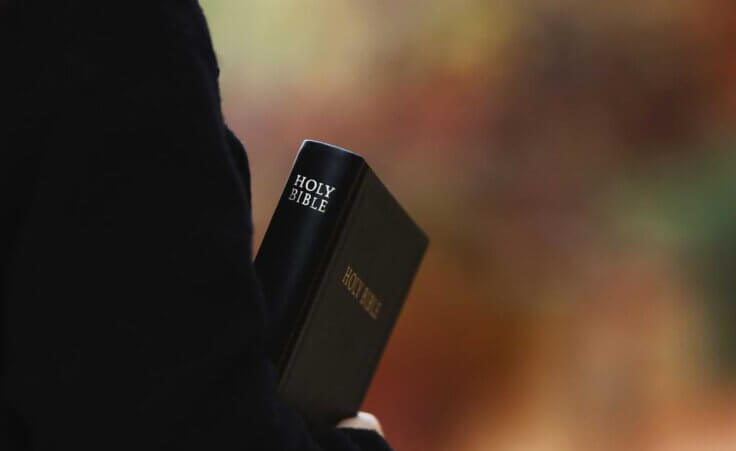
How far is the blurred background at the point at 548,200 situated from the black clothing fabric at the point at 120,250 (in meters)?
1.31

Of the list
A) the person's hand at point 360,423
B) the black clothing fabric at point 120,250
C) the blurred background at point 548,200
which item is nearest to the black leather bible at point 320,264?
the person's hand at point 360,423

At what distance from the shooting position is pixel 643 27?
5.46 feet

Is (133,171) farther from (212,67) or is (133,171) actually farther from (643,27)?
(643,27)

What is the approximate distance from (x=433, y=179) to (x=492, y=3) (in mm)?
375

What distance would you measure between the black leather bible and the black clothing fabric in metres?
0.13

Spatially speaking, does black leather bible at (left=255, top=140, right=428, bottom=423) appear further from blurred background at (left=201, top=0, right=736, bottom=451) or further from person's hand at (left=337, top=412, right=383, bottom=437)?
blurred background at (left=201, top=0, right=736, bottom=451)

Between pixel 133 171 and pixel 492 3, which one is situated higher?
pixel 492 3

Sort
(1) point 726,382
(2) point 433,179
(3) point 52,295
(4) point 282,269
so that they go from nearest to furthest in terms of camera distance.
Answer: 1. (3) point 52,295
2. (4) point 282,269
3. (1) point 726,382
4. (2) point 433,179

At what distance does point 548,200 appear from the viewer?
1671mm

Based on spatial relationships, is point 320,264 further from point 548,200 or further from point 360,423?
point 548,200

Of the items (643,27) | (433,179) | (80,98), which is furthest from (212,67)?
(643,27)

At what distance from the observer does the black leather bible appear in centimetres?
54

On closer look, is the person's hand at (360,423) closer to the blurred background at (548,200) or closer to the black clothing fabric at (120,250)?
the black clothing fabric at (120,250)

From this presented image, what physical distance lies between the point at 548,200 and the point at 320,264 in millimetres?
1196
